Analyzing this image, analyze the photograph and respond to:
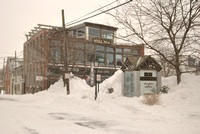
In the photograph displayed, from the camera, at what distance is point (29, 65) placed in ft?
158

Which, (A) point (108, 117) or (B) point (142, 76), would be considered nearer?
(A) point (108, 117)

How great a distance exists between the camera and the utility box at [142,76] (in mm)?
18828

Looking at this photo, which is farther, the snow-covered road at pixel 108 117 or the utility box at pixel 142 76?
the utility box at pixel 142 76

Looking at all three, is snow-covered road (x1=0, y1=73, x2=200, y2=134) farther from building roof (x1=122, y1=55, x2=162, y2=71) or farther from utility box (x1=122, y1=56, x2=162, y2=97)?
building roof (x1=122, y1=55, x2=162, y2=71)

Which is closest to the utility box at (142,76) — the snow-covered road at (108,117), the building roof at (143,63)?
the building roof at (143,63)

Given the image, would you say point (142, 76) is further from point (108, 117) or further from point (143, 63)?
point (108, 117)

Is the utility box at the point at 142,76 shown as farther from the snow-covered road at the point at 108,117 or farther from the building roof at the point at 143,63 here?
the snow-covered road at the point at 108,117

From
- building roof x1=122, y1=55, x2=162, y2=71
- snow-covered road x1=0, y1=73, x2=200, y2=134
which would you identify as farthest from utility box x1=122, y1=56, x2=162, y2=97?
snow-covered road x1=0, y1=73, x2=200, y2=134

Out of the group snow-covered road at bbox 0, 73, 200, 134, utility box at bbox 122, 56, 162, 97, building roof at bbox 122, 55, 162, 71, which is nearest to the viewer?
snow-covered road at bbox 0, 73, 200, 134

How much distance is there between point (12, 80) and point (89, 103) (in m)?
54.3

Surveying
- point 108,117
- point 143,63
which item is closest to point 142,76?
point 143,63

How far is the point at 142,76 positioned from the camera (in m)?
19.1

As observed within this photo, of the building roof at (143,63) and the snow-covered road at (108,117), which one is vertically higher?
the building roof at (143,63)

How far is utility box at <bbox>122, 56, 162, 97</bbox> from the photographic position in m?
18.8
